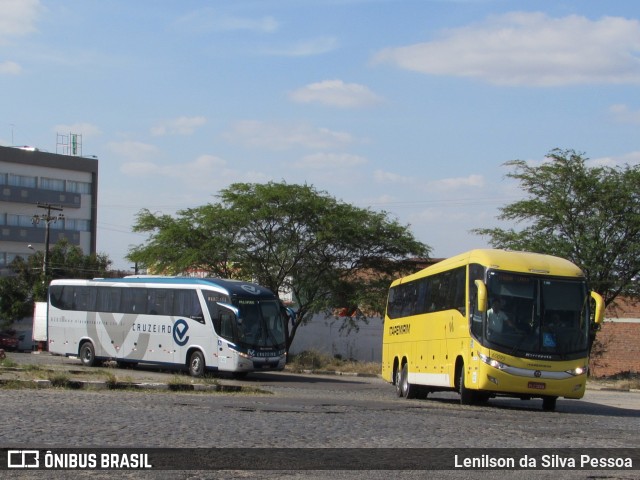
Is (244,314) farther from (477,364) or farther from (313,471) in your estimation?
(313,471)

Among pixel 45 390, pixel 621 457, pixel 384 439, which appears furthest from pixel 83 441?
pixel 45 390

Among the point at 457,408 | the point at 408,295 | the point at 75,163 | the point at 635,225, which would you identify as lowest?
the point at 457,408

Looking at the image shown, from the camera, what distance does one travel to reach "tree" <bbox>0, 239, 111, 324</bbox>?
3004 inches

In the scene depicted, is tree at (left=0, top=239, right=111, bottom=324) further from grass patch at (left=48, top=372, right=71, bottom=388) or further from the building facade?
grass patch at (left=48, top=372, right=71, bottom=388)

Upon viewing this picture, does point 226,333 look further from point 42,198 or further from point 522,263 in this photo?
point 42,198

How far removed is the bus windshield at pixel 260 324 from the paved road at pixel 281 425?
11698 mm

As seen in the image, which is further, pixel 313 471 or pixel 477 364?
pixel 477 364

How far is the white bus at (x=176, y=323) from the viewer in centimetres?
3356

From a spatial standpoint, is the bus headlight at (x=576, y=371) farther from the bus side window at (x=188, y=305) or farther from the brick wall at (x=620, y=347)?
the brick wall at (x=620, y=347)

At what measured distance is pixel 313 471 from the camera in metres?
10.4

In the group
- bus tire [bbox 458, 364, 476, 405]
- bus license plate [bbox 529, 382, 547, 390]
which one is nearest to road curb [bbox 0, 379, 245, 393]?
bus tire [bbox 458, 364, 476, 405]

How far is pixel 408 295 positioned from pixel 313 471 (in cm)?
1847

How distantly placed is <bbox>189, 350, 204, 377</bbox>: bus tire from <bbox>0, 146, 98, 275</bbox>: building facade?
61.9 meters

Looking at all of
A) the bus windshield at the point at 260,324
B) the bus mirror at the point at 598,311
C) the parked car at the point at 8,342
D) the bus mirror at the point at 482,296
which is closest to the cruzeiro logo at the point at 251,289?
the bus windshield at the point at 260,324
